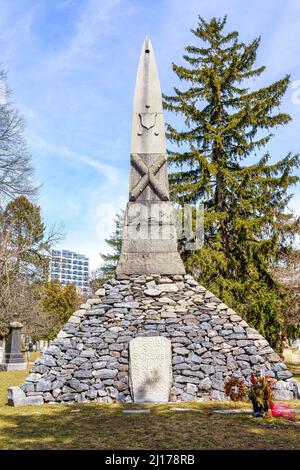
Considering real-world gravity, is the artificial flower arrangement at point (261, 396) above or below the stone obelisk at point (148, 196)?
below

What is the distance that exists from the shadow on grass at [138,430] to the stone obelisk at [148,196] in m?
3.11

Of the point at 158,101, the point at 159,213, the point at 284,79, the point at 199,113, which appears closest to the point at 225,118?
the point at 199,113

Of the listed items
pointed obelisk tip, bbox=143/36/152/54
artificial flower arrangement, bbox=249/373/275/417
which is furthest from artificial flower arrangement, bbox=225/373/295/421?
pointed obelisk tip, bbox=143/36/152/54

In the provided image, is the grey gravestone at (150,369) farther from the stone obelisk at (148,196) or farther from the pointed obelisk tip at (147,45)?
the pointed obelisk tip at (147,45)

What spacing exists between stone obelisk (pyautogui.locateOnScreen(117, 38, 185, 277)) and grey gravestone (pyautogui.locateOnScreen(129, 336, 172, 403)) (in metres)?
1.66

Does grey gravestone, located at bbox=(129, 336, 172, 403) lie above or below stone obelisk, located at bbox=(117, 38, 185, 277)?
below

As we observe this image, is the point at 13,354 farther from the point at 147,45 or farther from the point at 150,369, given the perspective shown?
the point at 147,45

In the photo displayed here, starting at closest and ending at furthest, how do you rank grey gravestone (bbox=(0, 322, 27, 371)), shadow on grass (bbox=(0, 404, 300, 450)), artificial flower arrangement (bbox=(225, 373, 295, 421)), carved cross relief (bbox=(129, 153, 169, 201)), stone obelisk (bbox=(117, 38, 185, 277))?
1. shadow on grass (bbox=(0, 404, 300, 450))
2. artificial flower arrangement (bbox=(225, 373, 295, 421))
3. stone obelisk (bbox=(117, 38, 185, 277))
4. carved cross relief (bbox=(129, 153, 169, 201))
5. grey gravestone (bbox=(0, 322, 27, 371))

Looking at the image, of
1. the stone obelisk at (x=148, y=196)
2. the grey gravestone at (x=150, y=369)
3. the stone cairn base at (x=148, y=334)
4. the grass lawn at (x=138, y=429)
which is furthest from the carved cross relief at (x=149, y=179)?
the grass lawn at (x=138, y=429)

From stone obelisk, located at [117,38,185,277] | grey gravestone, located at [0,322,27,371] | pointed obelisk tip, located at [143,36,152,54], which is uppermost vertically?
pointed obelisk tip, located at [143,36,152,54]

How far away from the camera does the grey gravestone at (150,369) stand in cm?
743

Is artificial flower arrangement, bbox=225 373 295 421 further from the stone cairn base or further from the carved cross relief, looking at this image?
the carved cross relief

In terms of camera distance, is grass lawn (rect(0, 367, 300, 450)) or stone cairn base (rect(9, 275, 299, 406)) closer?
grass lawn (rect(0, 367, 300, 450))

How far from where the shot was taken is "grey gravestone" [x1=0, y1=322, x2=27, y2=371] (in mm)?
15570
